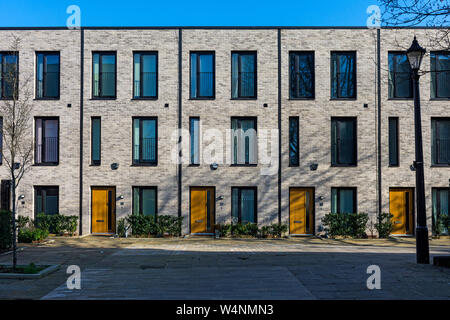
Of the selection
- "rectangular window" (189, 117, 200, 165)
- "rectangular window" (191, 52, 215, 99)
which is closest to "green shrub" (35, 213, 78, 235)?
"rectangular window" (189, 117, 200, 165)

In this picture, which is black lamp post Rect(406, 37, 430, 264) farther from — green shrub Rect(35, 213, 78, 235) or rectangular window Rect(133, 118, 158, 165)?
green shrub Rect(35, 213, 78, 235)

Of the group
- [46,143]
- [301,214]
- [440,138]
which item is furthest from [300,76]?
[46,143]

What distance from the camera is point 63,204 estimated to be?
16.6 metres

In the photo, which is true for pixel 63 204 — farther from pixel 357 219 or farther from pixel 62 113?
pixel 357 219

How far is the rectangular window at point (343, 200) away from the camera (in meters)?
16.7

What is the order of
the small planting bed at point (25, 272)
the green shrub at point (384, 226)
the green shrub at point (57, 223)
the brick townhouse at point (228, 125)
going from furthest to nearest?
the brick townhouse at point (228, 125) < the green shrub at point (57, 223) < the green shrub at point (384, 226) < the small planting bed at point (25, 272)

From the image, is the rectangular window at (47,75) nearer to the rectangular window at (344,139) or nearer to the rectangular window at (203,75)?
the rectangular window at (203,75)

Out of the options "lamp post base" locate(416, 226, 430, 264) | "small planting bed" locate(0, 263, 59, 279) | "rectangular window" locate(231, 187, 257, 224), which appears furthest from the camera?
"rectangular window" locate(231, 187, 257, 224)

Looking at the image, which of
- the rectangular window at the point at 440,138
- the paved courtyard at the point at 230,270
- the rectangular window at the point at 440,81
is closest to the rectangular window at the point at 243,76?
the paved courtyard at the point at 230,270

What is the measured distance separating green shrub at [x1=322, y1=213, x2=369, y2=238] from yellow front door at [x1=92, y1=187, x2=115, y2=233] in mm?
9943

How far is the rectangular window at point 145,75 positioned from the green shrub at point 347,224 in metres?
10.2

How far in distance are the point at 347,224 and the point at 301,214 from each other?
2.09 metres

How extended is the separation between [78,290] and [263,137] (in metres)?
11.0

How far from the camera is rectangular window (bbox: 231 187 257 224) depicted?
54.6 feet
